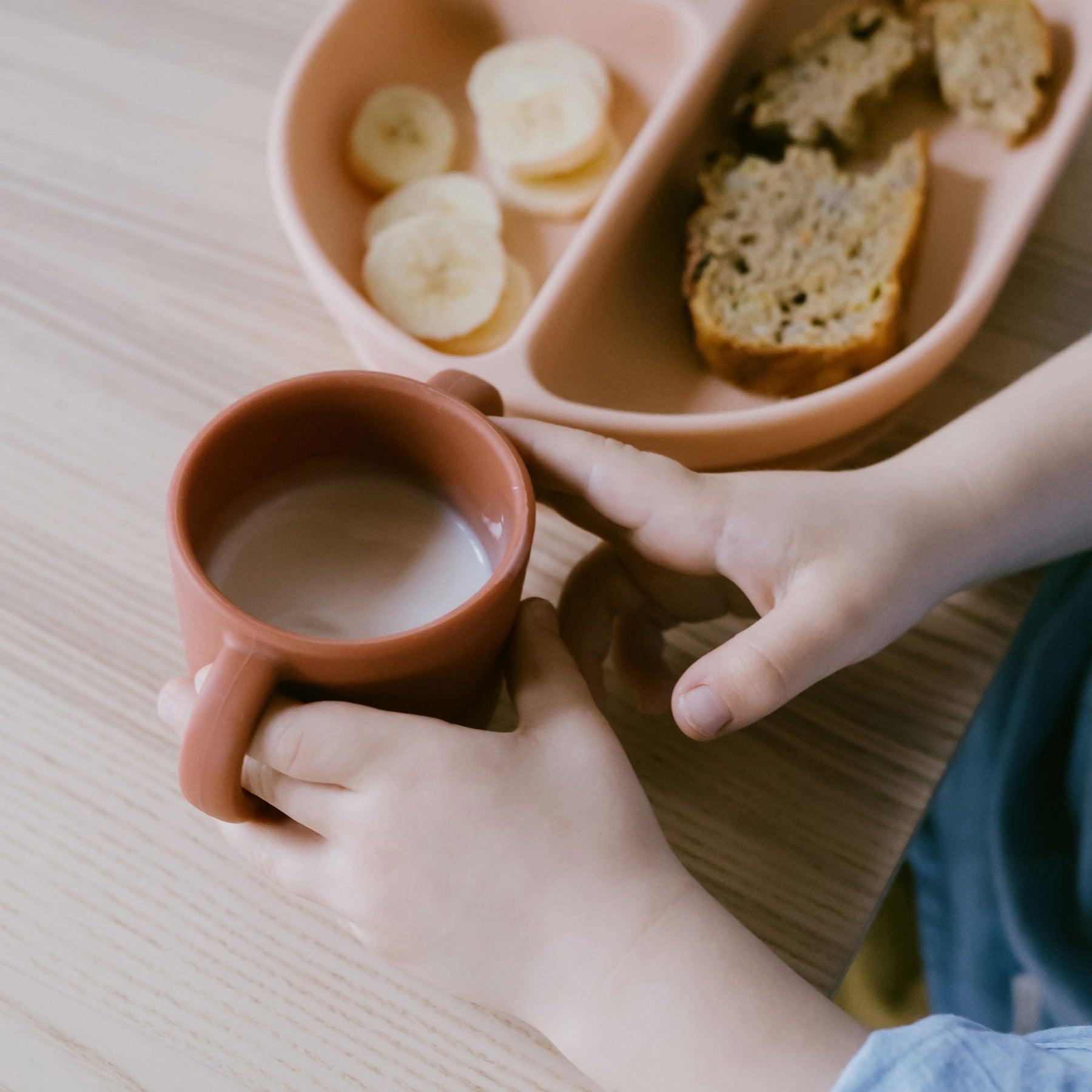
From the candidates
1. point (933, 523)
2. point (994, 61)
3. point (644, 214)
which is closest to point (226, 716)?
point (933, 523)

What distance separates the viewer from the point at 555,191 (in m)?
0.96

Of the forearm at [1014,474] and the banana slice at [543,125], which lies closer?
the forearm at [1014,474]

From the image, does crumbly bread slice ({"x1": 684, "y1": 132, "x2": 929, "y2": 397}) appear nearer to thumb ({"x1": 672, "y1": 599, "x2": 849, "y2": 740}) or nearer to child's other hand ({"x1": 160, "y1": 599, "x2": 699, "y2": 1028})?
thumb ({"x1": 672, "y1": 599, "x2": 849, "y2": 740})

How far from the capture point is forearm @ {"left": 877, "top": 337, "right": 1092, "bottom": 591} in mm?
652

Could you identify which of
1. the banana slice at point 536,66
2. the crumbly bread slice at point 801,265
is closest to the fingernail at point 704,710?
the crumbly bread slice at point 801,265

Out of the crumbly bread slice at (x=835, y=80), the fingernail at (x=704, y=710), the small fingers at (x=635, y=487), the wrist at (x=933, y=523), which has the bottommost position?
the fingernail at (x=704, y=710)

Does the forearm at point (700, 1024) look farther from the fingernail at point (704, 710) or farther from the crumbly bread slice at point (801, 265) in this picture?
the crumbly bread slice at point (801, 265)

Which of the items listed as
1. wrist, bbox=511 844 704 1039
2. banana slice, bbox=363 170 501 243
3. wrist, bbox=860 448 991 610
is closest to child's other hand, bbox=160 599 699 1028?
wrist, bbox=511 844 704 1039

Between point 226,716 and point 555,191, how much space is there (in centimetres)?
65

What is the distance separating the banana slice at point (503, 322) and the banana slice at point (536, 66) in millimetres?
183

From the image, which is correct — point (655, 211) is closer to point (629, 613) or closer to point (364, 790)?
point (629, 613)

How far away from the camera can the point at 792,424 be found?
0.73 m

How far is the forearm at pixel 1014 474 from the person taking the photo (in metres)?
0.65

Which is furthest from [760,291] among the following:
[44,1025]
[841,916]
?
[44,1025]
